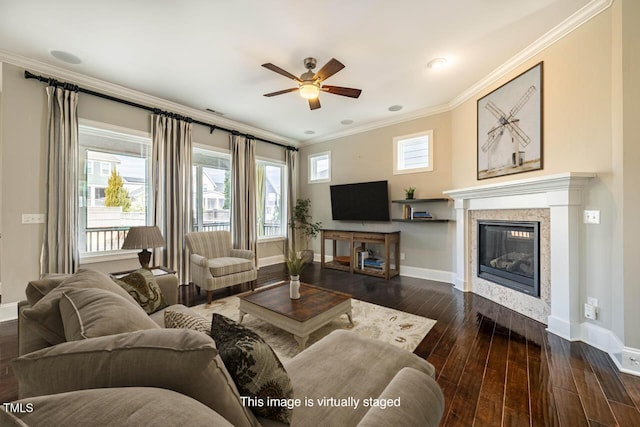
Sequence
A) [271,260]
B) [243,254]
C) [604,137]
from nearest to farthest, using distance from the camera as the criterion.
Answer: [604,137], [243,254], [271,260]

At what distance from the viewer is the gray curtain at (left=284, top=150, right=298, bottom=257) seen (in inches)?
243

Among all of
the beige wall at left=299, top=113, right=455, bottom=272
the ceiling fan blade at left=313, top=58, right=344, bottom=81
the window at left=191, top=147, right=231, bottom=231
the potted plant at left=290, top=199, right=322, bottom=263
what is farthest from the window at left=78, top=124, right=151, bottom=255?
the beige wall at left=299, top=113, right=455, bottom=272

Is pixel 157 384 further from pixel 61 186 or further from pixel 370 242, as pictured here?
pixel 370 242

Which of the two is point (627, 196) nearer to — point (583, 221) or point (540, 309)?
point (583, 221)

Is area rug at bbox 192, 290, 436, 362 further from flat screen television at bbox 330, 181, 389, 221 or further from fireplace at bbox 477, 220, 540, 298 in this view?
flat screen television at bbox 330, 181, 389, 221

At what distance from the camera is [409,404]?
88 centimetres

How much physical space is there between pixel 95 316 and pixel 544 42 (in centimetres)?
427

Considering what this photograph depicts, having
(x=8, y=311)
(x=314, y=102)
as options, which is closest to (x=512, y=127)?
(x=314, y=102)

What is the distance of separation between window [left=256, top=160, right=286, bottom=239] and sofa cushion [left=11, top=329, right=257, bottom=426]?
5.07 metres

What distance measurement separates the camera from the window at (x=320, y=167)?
5986 millimetres

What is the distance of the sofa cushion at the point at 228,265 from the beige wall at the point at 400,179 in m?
2.58

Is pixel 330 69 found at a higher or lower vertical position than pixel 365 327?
higher

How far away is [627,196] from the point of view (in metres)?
2.03

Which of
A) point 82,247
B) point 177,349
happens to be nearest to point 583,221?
point 177,349
